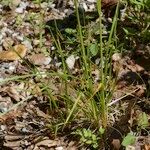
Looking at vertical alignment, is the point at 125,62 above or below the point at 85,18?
below

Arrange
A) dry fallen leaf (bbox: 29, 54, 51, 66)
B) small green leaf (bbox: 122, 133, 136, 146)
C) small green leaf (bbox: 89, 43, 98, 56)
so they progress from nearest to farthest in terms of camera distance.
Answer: small green leaf (bbox: 122, 133, 136, 146) → small green leaf (bbox: 89, 43, 98, 56) → dry fallen leaf (bbox: 29, 54, 51, 66)

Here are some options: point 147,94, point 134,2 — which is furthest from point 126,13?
point 147,94

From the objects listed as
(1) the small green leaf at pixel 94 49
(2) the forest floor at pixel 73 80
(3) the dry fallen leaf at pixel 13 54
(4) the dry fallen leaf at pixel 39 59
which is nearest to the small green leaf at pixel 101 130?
(2) the forest floor at pixel 73 80

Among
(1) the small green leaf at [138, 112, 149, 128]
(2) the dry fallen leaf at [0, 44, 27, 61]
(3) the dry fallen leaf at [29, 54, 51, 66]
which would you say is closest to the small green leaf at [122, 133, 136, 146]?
(1) the small green leaf at [138, 112, 149, 128]

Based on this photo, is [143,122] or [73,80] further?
[73,80]

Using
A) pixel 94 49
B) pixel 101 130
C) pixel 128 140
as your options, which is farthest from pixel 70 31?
pixel 128 140

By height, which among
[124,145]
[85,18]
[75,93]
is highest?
[85,18]

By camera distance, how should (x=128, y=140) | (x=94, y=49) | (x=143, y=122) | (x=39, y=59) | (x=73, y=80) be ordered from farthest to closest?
(x=39, y=59)
(x=94, y=49)
(x=73, y=80)
(x=143, y=122)
(x=128, y=140)

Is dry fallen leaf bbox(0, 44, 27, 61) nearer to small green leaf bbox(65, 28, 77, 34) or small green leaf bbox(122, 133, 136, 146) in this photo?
small green leaf bbox(65, 28, 77, 34)

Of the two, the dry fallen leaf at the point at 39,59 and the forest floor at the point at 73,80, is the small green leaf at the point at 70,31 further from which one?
the dry fallen leaf at the point at 39,59

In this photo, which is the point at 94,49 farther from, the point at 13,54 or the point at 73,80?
the point at 13,54

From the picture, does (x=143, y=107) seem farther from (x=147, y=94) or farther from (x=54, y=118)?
(x=54, y=118)
